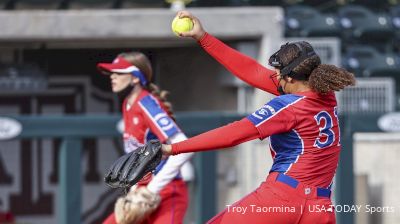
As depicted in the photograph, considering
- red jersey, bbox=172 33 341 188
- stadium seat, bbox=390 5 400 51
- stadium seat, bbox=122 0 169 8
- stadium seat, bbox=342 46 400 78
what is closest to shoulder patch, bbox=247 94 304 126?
red jersey, bbox=172 33 341 188

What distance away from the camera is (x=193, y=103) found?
10.8 m

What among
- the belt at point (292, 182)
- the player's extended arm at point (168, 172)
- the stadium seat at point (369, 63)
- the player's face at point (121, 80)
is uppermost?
the stadium seat at point (369, 63)

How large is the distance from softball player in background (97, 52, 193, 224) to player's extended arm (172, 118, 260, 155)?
1.51 meters

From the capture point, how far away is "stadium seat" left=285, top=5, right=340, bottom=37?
10945mm

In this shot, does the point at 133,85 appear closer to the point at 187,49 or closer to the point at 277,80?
the point at 277,80

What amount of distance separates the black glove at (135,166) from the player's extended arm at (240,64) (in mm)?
841

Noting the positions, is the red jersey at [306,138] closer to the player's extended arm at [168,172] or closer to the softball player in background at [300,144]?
the softball player in background at [300,144]

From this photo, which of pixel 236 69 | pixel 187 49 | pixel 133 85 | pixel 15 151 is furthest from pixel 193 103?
pixel 236 69

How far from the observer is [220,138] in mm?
4477

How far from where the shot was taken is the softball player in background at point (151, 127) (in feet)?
19.8

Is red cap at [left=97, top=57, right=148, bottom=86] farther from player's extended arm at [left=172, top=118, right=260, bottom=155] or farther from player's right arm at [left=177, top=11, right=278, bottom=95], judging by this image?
player's extended arm at [left=172, top=118, right=260, bottom=155]

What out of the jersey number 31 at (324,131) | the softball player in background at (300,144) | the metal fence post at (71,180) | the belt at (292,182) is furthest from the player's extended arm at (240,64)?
the metal fence post at (71,180)

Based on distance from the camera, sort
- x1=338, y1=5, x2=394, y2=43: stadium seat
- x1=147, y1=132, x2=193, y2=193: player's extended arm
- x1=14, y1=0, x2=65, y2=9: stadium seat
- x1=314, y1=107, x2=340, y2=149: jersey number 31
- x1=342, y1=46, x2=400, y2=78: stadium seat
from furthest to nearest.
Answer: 1. x1=338, y1=5, x2=394, y2=43: stadium seat
2. x1=342, y1=46, x2=400, y2=78: stadium seat
3. x1=14, y1=0, x2=65, y2=9: stadium seat
4. x1=147, y1=132, x2=193, y2=193: player's extended arm
5. x1=314, y1=107, x2=340, y2=149: jersey number 31

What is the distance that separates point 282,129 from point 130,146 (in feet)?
5.67
